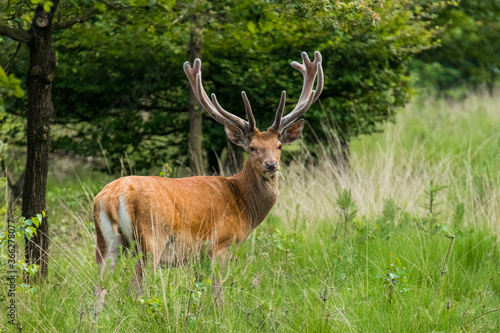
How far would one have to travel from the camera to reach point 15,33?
4836 mm

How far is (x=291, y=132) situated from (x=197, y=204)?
1.25 meters

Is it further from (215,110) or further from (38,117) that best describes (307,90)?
(38,117)

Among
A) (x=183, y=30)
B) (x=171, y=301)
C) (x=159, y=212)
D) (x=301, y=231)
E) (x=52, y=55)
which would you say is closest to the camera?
(x=171, y=301)

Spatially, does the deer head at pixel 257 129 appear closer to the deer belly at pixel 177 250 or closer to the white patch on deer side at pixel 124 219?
the deer belly at pixel 177 250

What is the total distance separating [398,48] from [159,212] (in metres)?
5.32

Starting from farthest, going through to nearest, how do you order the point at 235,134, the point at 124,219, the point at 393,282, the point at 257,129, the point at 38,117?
the point at 235,134 → the point at 257,129 → the point at 38,117 → the point at 124,219 → the point at 393,282

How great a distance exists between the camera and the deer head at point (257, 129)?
A: 5395mm

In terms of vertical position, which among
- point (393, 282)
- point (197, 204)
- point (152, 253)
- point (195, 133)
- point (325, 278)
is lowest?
point (325, 278)

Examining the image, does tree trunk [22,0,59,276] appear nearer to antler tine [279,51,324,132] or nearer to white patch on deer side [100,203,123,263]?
white patch on deer side [100,203,123,263]

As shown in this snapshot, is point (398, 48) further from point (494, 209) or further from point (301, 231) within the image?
point (301, 231)

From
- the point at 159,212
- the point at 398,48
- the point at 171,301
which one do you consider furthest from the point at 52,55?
the point at 398,48

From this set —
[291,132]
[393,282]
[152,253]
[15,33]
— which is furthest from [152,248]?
[15,33]

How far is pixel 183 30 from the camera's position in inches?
305

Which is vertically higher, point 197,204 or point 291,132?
point 291,132
